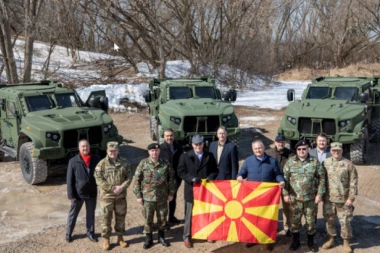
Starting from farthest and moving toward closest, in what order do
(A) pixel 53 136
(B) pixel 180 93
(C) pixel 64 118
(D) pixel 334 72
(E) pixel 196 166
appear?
(D) pixel 334 72
(B) pixel 180 93
(C) pixel 64 118
(A) pixel 53 136
(E) pixel 196 166

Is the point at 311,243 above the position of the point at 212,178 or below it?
below

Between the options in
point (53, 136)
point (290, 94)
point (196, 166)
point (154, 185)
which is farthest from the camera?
point (290, 94)

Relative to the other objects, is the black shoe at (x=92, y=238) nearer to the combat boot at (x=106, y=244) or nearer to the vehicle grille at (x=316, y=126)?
the combat boot at (x=106, y=244)

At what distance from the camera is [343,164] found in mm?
5621

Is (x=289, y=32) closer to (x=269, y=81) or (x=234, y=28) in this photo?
(x=269, y=81)

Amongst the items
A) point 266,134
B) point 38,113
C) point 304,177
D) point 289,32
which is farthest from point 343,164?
point 289,32

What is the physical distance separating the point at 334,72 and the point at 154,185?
32.2m

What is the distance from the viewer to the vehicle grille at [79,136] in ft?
28.8

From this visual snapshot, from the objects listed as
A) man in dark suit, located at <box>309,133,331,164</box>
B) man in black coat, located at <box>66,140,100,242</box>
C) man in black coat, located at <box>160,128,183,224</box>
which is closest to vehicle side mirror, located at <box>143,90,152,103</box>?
man in black coat, located at <box>160,128,183,224</box>

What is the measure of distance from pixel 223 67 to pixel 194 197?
23916 mm

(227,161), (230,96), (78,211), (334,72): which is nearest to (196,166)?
(227,161)

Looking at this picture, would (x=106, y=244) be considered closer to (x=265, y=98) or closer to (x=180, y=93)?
(x=180, y=93)

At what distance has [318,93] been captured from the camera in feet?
36.2

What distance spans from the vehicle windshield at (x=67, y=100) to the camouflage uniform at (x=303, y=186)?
19.6 feet
